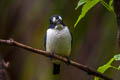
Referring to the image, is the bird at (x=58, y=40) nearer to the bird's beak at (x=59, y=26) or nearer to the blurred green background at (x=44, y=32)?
the bird's beak at (x=59, y=26)

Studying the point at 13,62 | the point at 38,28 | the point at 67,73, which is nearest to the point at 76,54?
the point at 67,73

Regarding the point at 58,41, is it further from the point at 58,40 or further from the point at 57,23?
the point at 57,23

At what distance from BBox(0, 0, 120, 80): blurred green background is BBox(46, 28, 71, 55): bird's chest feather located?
25.8 inches

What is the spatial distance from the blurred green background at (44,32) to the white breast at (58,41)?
2.12 feet

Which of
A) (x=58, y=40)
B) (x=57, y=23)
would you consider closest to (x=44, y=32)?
(x=57, y=23)

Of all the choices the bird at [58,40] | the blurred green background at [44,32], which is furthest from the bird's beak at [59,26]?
the blurred green background at [44,32]

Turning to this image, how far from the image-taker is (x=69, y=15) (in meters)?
3.29

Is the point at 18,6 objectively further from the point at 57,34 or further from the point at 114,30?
the point at 57,34

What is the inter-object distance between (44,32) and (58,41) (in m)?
1.05

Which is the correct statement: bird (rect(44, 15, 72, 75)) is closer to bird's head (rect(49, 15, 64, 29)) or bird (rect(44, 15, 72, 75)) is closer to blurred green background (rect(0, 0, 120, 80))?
bird's head (rect(49, 15, 64, 29))

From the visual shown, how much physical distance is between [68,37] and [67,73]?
1.00 m

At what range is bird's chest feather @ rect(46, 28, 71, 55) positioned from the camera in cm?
231

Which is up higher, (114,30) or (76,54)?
(114,30)

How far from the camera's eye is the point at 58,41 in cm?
230
